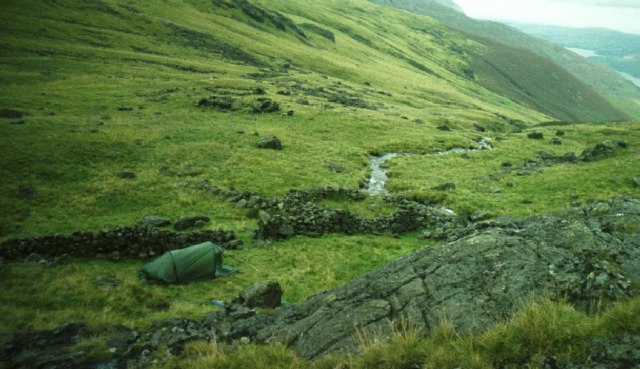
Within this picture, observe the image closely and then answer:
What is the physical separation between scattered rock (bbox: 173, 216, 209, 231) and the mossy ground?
109 centimetres

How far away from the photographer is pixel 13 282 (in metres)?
15.5

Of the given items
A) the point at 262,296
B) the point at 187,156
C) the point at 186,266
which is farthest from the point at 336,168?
the point at 262,296

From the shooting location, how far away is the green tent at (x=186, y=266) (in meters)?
18.7

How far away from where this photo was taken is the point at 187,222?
24984 millimetres

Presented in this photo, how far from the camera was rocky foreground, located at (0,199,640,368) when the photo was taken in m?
9.08

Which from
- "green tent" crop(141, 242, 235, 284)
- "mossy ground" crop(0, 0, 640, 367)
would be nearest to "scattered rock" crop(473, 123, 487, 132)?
"mossy ground" crop(0, 0, 640, 367)

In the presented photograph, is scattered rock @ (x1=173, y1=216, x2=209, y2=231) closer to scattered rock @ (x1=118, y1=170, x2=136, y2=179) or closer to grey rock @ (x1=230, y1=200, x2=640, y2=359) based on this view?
scattered rock @ (x1=118, y1=170, x2=136, y2=179)

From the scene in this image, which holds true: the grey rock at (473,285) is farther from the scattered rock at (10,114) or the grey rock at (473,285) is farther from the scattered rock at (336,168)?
the scattered rock at (10,114)

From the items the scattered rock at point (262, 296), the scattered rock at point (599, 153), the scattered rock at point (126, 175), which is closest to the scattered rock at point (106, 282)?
the scattered rock at point (262, 296)

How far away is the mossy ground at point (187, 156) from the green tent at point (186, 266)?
710mm

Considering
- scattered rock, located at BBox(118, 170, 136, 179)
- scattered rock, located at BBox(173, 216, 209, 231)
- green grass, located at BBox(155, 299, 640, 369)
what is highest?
green grass, located at BBox(155, 299, 640, 369)

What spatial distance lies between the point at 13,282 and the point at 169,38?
101570mm

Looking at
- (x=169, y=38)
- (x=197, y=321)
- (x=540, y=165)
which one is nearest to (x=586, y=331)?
(x=197, y=321)

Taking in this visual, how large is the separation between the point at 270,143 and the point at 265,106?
19421mm
